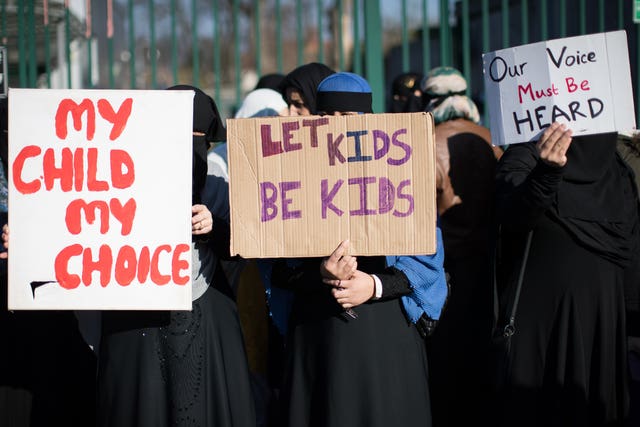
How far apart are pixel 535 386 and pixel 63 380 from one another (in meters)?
2.12

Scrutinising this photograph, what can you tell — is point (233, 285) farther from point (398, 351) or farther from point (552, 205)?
point (552, 205)

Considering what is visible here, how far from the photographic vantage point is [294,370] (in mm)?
3133

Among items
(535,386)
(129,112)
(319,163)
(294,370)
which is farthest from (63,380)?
(535,386)

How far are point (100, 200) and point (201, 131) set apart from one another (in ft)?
1.93

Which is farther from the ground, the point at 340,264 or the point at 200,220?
the point at 200,220

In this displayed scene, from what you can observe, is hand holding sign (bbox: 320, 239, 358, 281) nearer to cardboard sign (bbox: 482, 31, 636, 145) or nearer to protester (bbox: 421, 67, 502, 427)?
cardboard sign (bbox: 482, 31, 636, 145)

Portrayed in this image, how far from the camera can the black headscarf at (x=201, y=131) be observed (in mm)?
3277

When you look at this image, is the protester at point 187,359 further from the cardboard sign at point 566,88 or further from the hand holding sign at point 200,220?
the cardboard sign at point 566,88

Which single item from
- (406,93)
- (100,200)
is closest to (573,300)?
(100,200)

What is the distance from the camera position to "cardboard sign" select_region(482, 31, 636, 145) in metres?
3.08

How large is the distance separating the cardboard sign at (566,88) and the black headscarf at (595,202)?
28cm

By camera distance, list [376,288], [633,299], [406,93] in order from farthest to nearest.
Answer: [406,93], [633,299], [376,288]

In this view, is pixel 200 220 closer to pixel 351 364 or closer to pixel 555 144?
pixel 351 364

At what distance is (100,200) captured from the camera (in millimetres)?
2883
